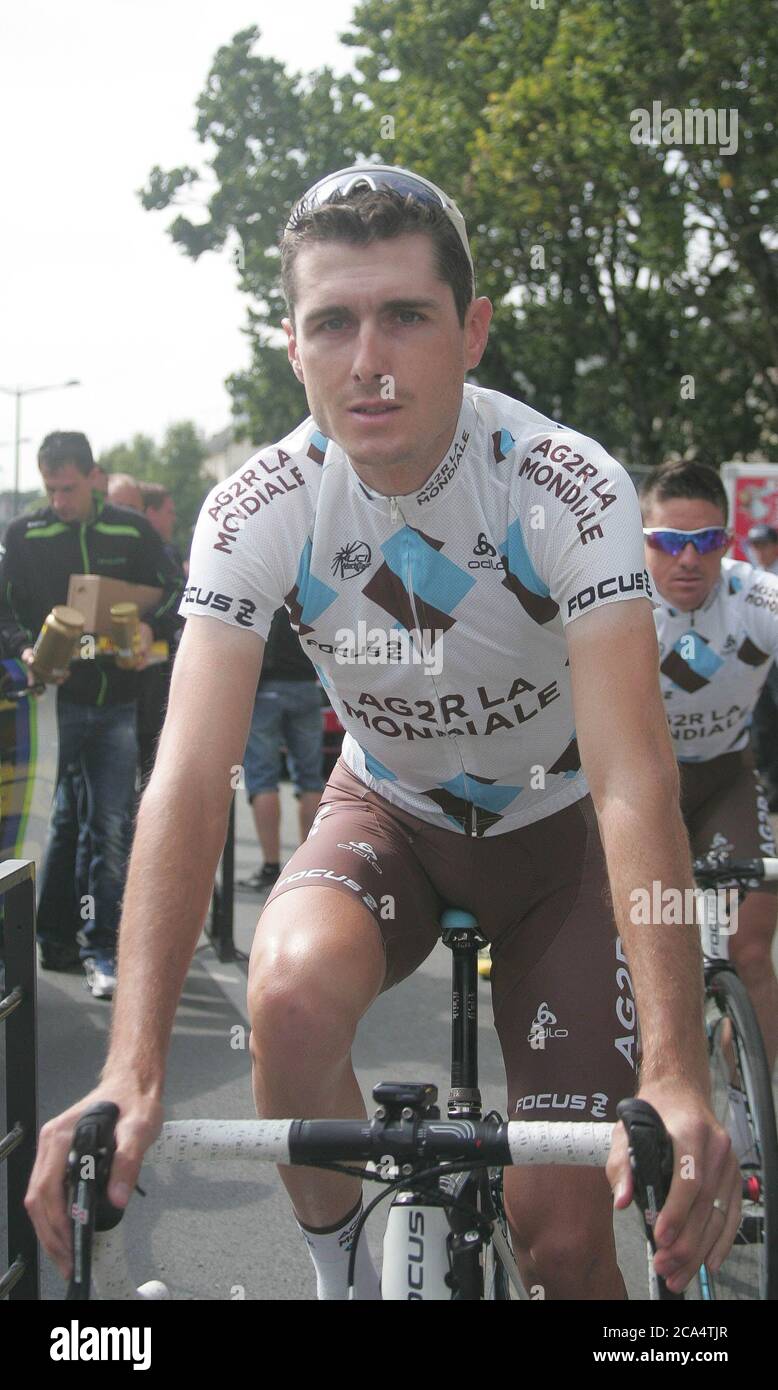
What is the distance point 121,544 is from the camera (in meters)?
7.08

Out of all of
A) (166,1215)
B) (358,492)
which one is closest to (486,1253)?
(358,492)

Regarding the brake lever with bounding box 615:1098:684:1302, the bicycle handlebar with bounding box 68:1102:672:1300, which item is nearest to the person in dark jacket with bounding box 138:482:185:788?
the bicycle handlebar with bounding box 68:1102:672:1300

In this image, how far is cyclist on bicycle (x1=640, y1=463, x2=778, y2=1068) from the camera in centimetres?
450

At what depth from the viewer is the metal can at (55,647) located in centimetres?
644

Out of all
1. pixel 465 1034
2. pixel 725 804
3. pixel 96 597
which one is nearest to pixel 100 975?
pixel 96 597

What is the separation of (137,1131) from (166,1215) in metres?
2.99

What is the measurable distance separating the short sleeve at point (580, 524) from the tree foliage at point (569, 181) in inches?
328

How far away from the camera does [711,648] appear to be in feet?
14.9

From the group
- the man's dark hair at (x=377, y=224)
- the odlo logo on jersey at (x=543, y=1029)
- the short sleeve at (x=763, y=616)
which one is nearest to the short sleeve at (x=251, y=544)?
the man's dark hair at (x=377, y=224)

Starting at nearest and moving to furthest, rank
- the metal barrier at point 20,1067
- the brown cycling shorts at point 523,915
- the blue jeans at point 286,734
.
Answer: the brown cycling shorts at point 523,915
the metal barrier at point 20,1067
the blue jeans at point 286,734

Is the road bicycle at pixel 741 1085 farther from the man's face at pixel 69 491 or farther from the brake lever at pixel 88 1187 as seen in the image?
the man's face at pixel 69 491

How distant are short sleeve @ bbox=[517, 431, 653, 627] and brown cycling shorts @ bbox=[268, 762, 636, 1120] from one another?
549 millimetres

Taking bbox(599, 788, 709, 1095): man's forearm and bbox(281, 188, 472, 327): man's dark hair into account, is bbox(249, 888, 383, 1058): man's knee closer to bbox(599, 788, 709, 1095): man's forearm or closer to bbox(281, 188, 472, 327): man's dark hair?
bbox(599, 788, 709, 1095): man's forearm

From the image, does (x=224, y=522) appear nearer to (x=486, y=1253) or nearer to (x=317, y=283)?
(x=317, y=283)
